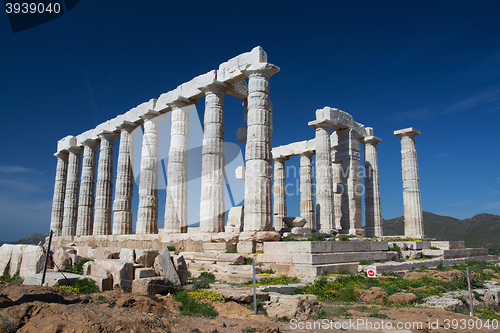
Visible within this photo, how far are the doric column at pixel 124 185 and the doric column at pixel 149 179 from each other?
7.73 feet

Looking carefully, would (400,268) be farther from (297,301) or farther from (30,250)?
(30,250)

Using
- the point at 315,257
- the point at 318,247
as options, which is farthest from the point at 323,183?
the point at 315,257

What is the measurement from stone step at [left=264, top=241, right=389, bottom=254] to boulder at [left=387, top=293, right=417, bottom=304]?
151 inches

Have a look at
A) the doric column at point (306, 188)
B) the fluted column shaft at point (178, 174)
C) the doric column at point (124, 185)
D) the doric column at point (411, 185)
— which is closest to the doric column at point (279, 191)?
the doric column at point (306, 188)

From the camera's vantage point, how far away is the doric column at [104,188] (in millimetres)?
26641

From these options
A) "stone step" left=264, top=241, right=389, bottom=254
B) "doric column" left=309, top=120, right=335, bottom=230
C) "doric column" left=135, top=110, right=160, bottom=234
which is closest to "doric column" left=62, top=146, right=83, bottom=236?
"doric column" left=135, top=110, right=160, bottom=234

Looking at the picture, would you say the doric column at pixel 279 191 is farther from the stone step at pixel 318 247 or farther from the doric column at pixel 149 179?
the stone step at pixel 318 247

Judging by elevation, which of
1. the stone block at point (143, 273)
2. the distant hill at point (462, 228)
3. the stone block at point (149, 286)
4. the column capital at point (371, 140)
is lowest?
the stone block at point (149, 286)

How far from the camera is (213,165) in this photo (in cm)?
1880

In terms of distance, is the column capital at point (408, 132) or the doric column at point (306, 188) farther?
the doric column at point (306, 188)

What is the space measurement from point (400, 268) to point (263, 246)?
5.46 m

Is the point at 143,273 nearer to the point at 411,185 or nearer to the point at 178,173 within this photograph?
the point at 178,173

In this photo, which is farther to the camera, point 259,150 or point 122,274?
point 259,150

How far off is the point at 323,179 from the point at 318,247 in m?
10.8
